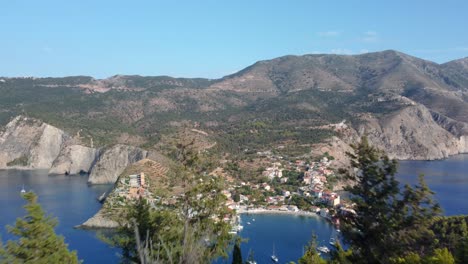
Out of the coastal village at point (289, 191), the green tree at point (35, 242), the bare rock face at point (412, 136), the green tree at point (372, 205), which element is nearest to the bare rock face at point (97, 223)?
the coastal village at point (289, 191)

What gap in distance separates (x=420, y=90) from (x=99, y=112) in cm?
8214

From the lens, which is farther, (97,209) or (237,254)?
(97,209)

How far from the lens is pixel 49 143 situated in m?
77.1

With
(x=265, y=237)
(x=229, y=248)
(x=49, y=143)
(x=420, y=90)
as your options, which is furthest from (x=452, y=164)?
(x=229, y=248)

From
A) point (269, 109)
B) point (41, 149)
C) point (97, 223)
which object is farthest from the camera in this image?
point (269, 109)

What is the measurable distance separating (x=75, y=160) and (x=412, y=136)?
212 ft

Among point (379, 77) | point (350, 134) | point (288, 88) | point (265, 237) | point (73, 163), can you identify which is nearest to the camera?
point (265, 237)

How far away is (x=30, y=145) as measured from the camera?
76.9m

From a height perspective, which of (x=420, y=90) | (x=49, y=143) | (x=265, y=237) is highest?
(x=420, y=90)

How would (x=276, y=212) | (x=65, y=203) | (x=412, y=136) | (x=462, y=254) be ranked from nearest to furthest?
(x=462, y=254)
(x=276, y=212)
(x=65, y=203)
(x=412, y=136)

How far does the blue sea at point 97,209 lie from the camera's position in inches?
1275

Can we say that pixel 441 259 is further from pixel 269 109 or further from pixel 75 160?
pixel 269 109

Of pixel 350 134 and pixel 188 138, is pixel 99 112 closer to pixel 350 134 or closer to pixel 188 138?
pixel 350 134

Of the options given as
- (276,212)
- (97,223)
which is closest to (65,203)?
(97,223)
